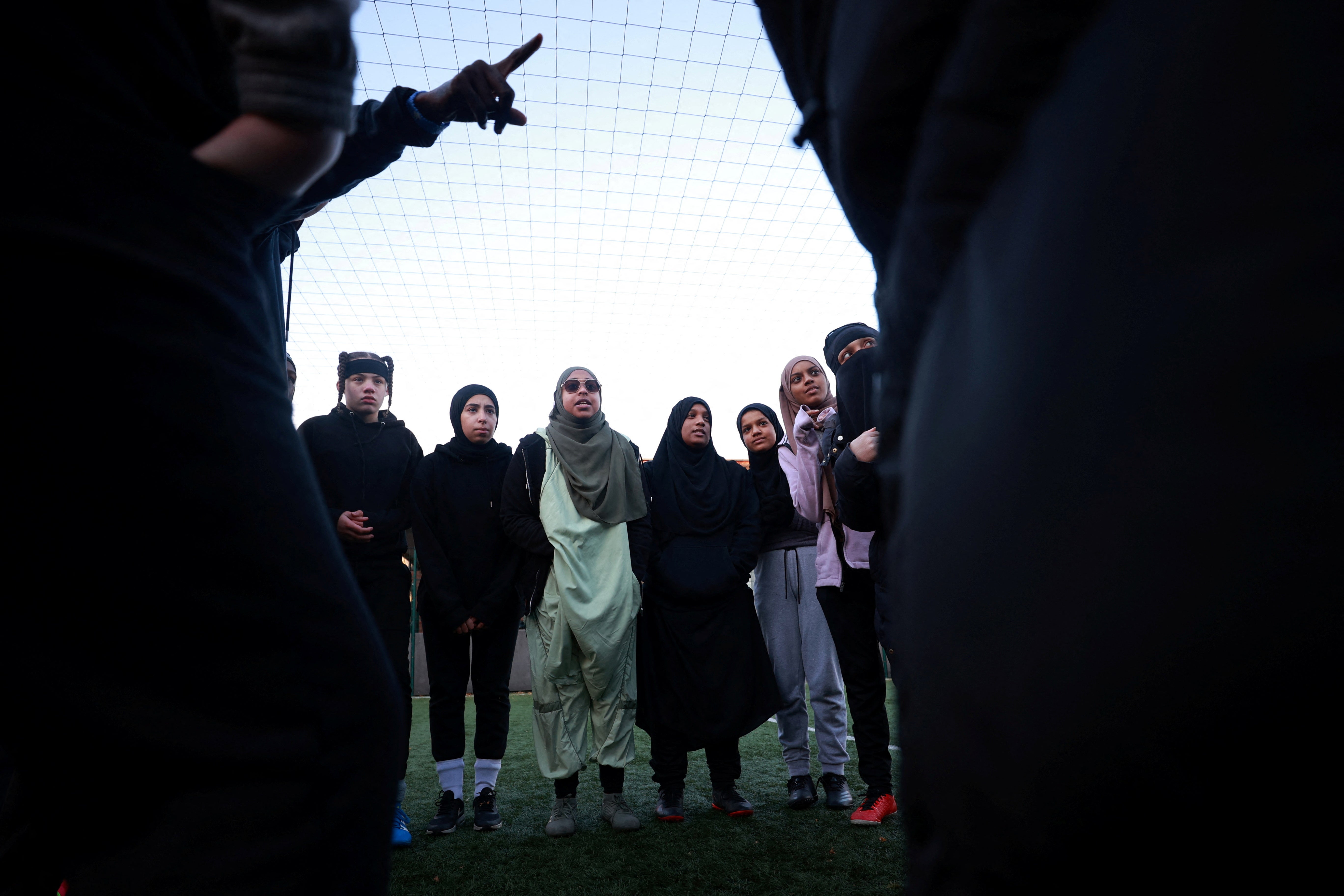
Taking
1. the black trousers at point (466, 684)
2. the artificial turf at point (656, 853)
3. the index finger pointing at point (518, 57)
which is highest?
the index finger pointing at point (518, 57)

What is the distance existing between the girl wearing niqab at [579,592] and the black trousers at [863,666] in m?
0.77

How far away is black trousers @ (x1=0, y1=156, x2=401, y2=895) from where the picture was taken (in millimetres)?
492

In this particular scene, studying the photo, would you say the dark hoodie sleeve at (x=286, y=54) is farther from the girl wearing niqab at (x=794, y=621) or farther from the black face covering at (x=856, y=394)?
the girl wearing niqab at (x=794, y=621)

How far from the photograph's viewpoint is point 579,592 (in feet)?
9.71

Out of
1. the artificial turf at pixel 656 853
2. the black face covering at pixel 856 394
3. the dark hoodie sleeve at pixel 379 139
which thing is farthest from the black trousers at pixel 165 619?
the black face covering at pixel 856 394

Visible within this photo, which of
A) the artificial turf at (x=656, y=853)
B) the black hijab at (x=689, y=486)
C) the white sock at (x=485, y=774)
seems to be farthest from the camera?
the black hijab at (x=689, y=486)

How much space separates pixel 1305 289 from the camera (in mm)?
239

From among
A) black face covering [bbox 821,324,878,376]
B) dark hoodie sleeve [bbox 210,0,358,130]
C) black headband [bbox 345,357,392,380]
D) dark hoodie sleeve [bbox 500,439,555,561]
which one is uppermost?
black headband [bbox 345,357,392,380]

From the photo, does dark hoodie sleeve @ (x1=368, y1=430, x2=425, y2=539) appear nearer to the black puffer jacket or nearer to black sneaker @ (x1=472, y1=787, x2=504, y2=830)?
the black puffer jacket

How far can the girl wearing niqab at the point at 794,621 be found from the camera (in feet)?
9.55

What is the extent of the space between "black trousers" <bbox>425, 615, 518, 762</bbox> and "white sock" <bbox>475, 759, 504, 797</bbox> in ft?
0.10

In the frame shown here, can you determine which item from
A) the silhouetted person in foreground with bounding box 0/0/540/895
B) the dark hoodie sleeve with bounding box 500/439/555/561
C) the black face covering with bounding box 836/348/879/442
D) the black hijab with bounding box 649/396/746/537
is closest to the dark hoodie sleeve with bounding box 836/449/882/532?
the black face covering with bounding box 836/348/879/442

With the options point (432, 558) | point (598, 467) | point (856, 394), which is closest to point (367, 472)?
point (432, 558)

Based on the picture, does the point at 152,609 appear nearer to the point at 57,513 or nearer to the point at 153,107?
the point at 57,513
